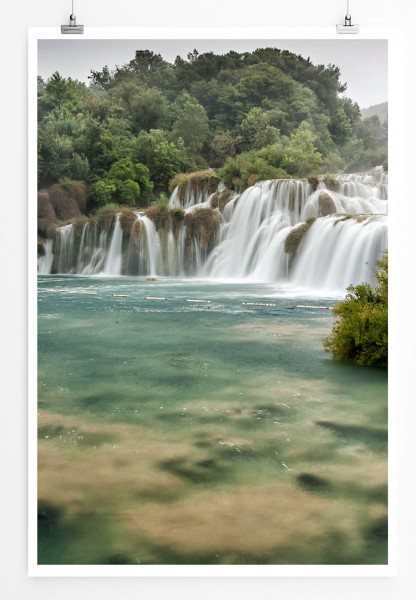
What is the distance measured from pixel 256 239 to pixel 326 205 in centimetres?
33

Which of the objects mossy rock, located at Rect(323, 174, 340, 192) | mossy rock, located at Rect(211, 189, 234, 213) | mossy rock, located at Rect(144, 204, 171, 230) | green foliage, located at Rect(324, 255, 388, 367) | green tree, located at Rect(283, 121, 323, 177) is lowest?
green foliage, located at Rect(324, 255, 388, 367)

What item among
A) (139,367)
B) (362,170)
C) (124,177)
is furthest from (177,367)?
(362,170)

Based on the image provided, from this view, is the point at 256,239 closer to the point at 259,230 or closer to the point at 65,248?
the point at 259,230

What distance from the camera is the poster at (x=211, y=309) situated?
2617 millimetres

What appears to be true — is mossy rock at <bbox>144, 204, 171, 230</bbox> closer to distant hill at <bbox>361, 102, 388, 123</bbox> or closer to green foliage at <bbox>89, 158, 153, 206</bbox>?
green foliage at <bbox>89, 158, 153, 206</bbox>

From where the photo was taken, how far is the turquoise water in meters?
2.60

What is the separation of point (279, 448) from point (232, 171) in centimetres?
117

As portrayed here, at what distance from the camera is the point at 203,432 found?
273 cm

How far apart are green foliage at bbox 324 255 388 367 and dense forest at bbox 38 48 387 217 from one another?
1.62 ft

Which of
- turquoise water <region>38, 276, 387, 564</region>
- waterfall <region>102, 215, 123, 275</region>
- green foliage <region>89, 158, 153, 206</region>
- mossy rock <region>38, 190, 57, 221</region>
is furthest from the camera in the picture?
waterfall <region>102, 215, 123, 275</region>

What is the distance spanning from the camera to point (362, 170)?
2785 millimetres
